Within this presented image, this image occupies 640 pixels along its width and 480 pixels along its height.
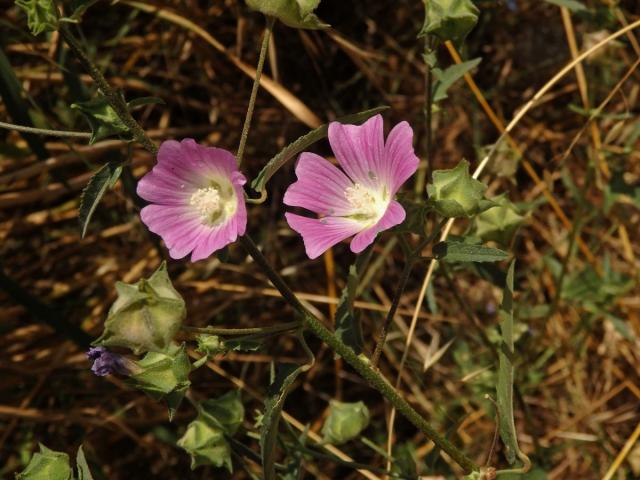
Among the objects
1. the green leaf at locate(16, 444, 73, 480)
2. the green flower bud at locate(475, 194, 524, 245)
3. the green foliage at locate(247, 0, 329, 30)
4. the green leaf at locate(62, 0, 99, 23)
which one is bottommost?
the green leaf at locate(16, 444, 73, 480)

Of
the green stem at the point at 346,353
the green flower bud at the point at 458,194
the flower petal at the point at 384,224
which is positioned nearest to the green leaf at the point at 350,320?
the green stem at the point at 346,353

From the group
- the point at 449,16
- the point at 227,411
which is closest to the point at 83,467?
the point at 227,411

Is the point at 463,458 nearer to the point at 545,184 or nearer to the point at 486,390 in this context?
the point at 486,390

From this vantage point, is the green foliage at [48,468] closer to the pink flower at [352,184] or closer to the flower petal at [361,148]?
the pink flower at [352,184]

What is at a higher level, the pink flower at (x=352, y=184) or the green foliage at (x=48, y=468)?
the pink flower at (x=352, y=184)

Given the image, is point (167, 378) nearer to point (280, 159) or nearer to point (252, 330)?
point (252, 330)

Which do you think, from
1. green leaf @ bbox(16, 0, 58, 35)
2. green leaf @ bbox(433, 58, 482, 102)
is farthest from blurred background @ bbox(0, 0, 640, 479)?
green leaf @ bbox(16, 0, 58, 35)

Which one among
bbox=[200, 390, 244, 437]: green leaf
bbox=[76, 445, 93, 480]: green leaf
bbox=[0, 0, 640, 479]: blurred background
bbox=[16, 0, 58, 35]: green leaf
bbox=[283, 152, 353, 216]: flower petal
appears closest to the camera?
bbox=[16, 0, 58, 35]: green leaf

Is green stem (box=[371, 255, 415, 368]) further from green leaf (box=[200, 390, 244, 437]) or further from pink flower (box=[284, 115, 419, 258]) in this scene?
green leaf (box=[200, 390, 244, 437])
